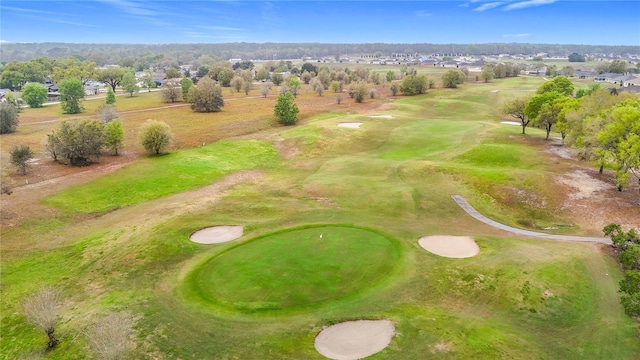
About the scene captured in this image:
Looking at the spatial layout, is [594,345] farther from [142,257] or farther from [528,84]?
[528,84]

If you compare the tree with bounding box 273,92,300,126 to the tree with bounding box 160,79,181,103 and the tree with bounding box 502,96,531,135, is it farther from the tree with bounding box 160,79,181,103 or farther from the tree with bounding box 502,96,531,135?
the tree with bounding box 160,79,181,103

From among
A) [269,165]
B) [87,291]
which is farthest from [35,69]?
[87,291]

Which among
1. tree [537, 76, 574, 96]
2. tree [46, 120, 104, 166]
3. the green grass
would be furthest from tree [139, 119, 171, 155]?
tree [537, 76, 574, 96]

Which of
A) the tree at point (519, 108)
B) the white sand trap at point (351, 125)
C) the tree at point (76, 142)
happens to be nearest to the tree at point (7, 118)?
the tree at point (76, 142)

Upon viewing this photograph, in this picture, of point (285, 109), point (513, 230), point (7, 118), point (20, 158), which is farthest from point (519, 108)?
point (7, 118)

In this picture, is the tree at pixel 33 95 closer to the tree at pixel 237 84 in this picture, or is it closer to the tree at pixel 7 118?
the tree at pixel 7 118

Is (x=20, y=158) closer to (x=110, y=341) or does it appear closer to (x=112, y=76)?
(x=110, y=341)

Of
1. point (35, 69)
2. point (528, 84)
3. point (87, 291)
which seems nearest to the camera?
point (87, 291)
